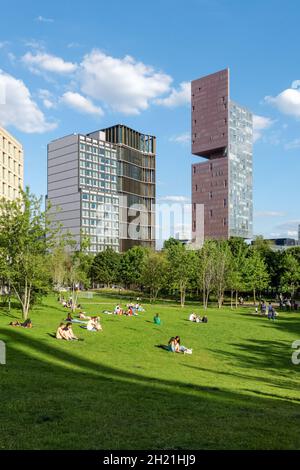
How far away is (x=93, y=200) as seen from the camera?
520 ft

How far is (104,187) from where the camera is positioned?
166 metres

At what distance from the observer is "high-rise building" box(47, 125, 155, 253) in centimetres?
15762

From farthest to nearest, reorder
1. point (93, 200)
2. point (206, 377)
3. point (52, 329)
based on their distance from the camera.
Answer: point (93, 200)
point (52, 329)
point (206, 377)

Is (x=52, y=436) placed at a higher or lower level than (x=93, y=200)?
lower

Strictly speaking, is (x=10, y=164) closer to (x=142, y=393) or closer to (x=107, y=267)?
(x=107, y=267)

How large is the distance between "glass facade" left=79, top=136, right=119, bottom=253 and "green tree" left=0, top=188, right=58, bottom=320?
11855 centimetres

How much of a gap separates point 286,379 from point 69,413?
43.5ft

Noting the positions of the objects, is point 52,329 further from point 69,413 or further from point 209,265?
point 209,265

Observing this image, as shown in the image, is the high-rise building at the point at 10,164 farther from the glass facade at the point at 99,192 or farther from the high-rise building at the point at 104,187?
the glass facade at the point at 99,192

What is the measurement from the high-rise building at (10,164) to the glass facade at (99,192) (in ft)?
200

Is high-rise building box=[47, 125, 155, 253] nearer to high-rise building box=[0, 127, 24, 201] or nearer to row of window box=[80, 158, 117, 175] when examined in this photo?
row of window box=[80, 158, 117, 175]

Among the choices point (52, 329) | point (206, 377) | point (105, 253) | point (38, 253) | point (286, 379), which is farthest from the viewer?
point (105, 253)

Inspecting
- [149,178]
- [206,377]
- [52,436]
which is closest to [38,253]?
[206,377]

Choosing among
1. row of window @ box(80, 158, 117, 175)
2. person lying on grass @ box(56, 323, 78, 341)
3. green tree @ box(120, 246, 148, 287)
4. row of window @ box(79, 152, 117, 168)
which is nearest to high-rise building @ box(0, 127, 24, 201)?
green tree @ box(120, 246, 148, 287)
